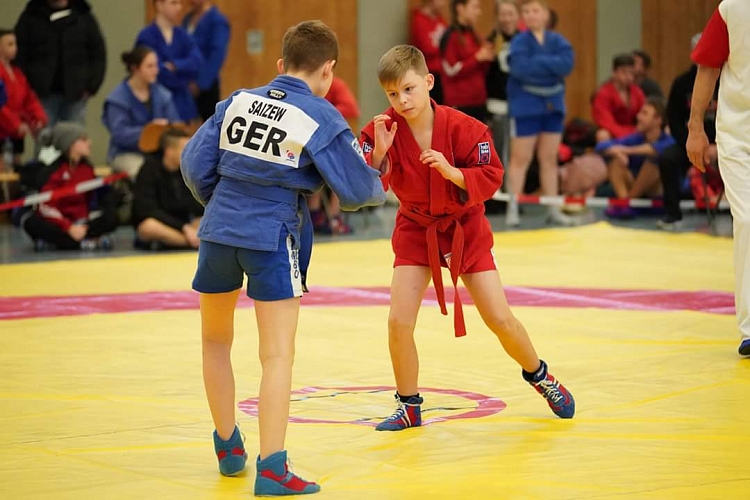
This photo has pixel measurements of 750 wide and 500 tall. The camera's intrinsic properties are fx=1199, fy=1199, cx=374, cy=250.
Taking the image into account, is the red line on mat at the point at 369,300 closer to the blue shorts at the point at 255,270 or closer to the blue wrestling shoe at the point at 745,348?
the blue wrestling shoe at the point at 745,348

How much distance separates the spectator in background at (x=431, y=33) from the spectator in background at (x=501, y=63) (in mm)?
652

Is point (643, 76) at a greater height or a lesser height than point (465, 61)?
lesser

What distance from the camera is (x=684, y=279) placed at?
26.3ft

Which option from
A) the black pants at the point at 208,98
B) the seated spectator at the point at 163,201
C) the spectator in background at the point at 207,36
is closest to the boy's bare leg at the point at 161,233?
A: the seated spectator at the point at 163,201

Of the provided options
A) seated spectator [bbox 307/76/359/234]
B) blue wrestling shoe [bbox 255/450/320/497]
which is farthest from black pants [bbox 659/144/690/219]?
blue wrestling shoe [bbox 255/450/320/497]

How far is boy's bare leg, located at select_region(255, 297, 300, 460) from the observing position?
3404 mm

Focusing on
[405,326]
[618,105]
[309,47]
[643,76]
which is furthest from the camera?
[643,76]

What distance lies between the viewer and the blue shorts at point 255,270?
3.50 meters

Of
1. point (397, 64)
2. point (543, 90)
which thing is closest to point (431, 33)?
point (543, 90)

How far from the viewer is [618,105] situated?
12977mm

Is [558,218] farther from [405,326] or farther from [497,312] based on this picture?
[405,326]

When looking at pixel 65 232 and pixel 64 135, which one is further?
pixel 64 135

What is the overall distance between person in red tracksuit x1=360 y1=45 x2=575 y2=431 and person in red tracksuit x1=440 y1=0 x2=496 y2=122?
25.7 feet

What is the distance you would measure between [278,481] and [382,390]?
151 cm
